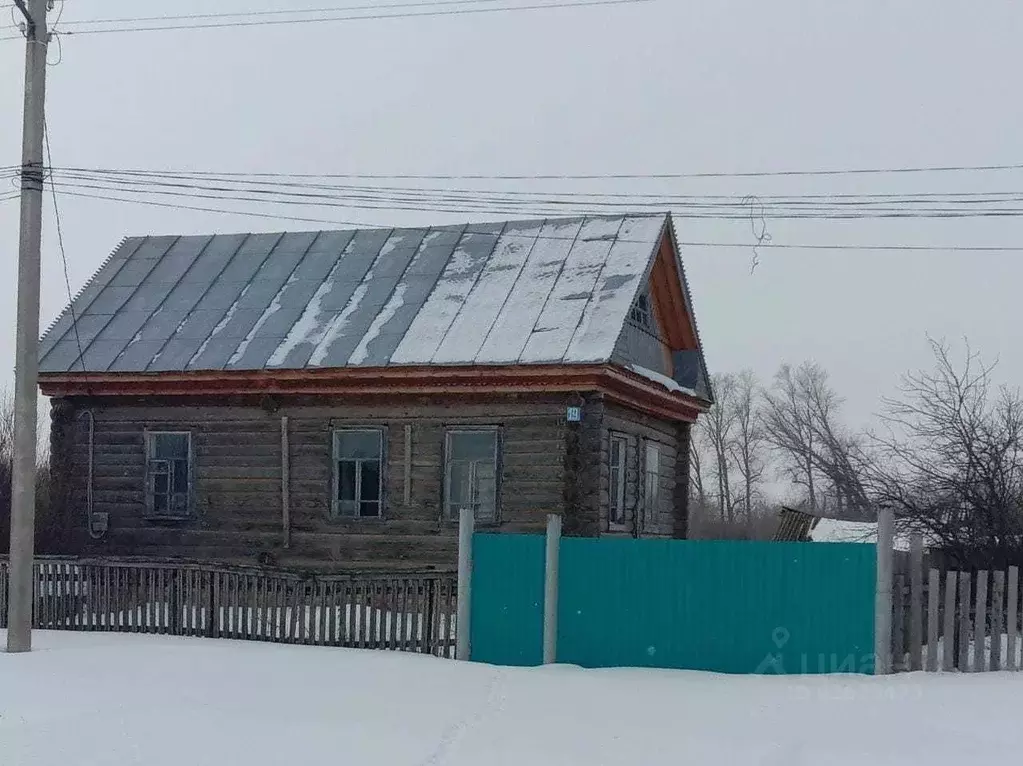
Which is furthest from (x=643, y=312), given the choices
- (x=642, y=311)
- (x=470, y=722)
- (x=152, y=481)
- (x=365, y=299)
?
(x=470, y=722)

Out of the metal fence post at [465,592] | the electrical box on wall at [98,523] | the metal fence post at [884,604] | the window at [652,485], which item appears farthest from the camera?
the window at [652,485]

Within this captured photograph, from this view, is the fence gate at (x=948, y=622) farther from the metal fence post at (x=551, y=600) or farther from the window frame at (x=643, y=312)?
the window frame at (x=643, y=312)

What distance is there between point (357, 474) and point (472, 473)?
6.37ft

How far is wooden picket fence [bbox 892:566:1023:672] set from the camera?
1183cm

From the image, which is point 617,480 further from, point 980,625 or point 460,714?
point 460,714

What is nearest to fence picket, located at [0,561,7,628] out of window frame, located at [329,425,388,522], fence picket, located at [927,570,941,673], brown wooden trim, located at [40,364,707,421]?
brown wooden trim, located at [40,364,707,421]

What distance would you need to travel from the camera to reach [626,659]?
12.5m

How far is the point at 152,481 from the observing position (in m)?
19.9

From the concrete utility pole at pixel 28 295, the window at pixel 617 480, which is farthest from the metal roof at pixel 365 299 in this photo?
the concrete utility pole at pixel 28 295

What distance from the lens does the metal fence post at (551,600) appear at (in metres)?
12.6

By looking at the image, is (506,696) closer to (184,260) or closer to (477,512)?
(477,512)

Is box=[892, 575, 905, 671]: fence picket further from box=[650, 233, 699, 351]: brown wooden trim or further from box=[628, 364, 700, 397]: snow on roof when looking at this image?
box=[650, 233, 699, 351]: brown wooden trim

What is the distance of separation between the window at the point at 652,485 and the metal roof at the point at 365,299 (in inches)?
143

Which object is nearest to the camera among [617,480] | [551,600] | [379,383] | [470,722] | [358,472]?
[470,722]
